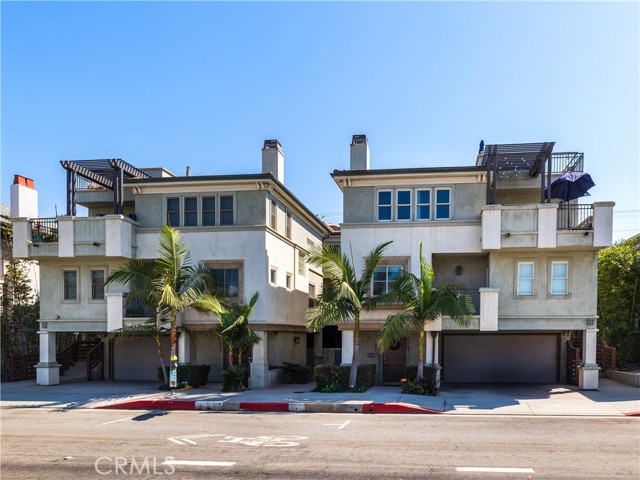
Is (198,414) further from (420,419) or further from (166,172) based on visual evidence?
(166,172)

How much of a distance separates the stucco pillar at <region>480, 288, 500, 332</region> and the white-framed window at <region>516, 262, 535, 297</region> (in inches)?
46.6

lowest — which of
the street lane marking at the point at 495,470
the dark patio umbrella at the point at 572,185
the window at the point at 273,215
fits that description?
the street lane marking at the point at 495,470

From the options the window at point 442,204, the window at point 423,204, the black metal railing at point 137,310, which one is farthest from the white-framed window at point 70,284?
the window at point 442,204

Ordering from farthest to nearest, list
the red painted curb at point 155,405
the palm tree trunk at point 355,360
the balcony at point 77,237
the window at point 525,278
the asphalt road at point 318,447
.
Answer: the balcony at point 77,237 → the window at point 525,278 → the palm tree trunk at point 355,360 → the red painted curb at point 155,405 → the asphalt road at point 318,447

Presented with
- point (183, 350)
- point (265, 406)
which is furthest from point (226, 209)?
point (265, 406)

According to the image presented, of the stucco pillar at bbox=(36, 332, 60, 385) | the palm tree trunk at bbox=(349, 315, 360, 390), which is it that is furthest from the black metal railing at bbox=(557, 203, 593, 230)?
the stucco pillar at bbox=(36, 332, 60, 385)

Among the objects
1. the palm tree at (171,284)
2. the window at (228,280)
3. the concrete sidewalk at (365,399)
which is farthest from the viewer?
the window at (228,280)

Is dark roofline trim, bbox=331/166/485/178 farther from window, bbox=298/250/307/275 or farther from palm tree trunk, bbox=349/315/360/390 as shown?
window, bbox=298/250/307/275

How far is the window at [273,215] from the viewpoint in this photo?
21328 millimetres

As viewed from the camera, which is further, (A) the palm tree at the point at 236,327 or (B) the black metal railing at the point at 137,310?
(B) the black metal railing at the point at 137,310

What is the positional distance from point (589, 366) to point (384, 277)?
7906 millimetres

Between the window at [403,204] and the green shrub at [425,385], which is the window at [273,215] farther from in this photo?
the green shrub at [425,385]

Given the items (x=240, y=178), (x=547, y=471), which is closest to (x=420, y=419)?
(x=547, y=471)

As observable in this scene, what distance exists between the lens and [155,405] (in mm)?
16594
